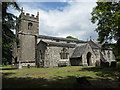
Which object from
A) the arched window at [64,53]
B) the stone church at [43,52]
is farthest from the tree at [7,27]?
the arched window at [64,53]

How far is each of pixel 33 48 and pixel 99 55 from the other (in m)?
22.3

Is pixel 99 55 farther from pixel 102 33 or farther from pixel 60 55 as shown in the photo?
pixel 102 33

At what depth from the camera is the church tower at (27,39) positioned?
2826 centimetres

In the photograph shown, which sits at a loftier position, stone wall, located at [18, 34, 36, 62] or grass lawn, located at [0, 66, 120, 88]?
stone wall, located at [18, 34, 36, 62]

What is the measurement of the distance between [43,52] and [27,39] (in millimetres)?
7202

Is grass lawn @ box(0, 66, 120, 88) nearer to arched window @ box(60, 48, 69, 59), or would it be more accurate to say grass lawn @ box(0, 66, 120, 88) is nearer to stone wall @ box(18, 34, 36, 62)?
arched window @ box(60, 48, 69, 59)

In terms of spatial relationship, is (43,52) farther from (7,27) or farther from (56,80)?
(56,80)

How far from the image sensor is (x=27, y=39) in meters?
30.2

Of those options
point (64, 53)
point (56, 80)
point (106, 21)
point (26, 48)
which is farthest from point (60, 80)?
point (26, 48)

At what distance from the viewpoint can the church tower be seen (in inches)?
1113

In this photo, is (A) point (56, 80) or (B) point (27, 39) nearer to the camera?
(A) point (56, 80)

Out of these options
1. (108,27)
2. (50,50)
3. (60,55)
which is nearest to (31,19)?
(50,50)

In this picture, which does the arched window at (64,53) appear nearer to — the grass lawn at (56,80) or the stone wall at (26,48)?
the stone wall at (26,48)

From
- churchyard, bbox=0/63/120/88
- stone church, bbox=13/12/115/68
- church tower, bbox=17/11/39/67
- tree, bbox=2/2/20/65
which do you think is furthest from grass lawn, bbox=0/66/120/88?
church tower, bbox=17/11/39/67
